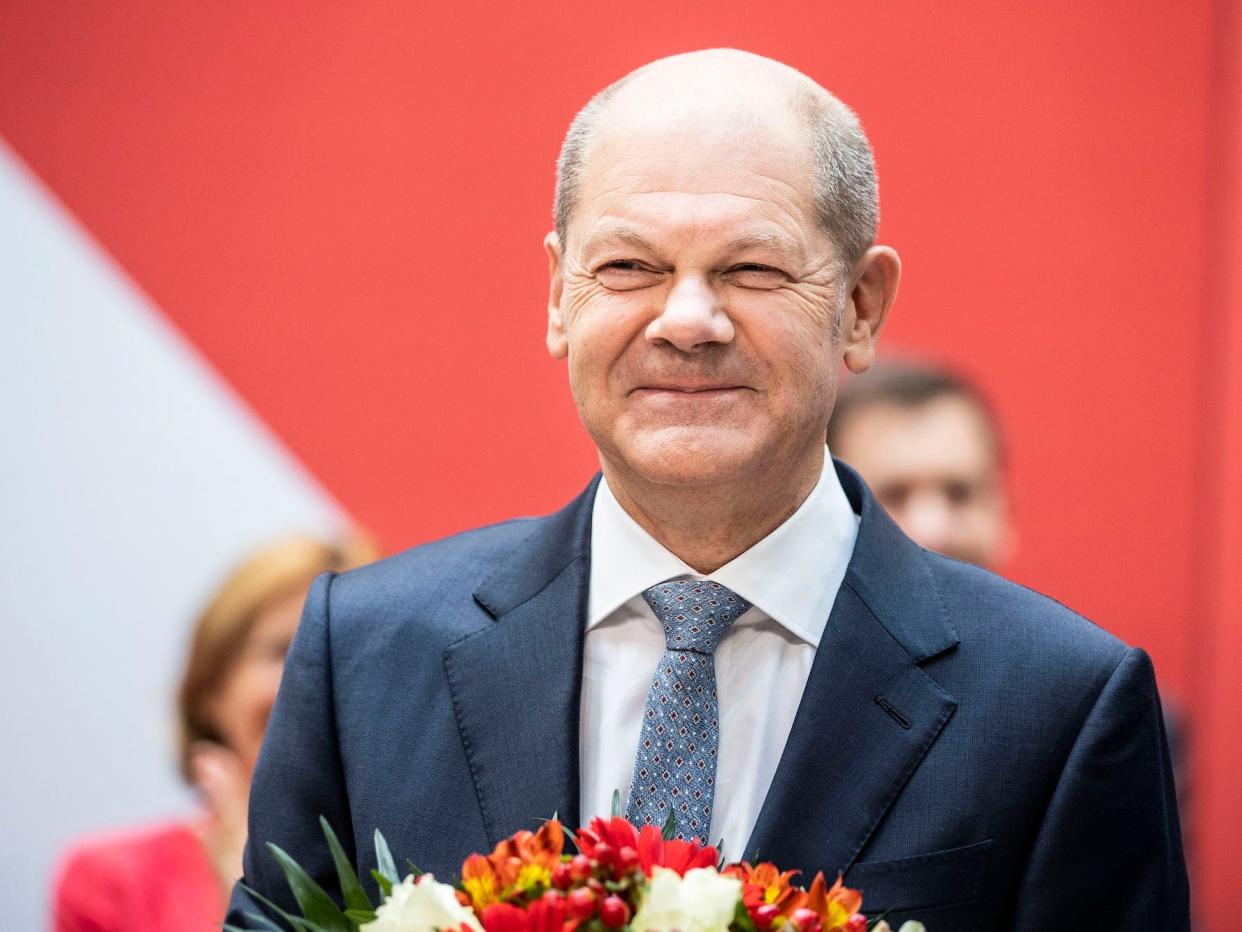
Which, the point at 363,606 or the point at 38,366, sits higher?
the point at 38,366

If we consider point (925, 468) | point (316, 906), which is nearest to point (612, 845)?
point (316, 906)

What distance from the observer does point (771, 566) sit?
1.44m

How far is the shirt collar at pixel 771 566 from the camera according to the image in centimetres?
144

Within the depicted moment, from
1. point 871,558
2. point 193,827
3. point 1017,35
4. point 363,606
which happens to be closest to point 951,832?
point 871,558

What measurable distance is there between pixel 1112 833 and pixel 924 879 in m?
0.17

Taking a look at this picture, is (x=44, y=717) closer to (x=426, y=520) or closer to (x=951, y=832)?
(x=426, y=520)

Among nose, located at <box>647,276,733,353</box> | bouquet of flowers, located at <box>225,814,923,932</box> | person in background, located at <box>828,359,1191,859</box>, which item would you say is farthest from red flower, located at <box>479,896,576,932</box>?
person in background, located at <box>828,359,1191,859</box>

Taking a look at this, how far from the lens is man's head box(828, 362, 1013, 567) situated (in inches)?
97.1

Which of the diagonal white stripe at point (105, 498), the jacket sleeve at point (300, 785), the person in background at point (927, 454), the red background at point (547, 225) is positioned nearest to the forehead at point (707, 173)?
the jacket sleeve at point (300, 785)

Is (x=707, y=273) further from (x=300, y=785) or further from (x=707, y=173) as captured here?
(x=300, y=785)

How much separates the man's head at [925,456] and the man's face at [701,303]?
3.66ft

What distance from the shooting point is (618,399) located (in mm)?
1375

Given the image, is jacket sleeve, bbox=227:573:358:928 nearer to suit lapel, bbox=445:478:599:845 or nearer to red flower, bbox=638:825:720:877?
suit lapel, bbox=445:478:599:845

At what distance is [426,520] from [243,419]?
1.34ft
